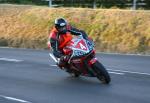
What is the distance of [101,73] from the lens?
47.8 feet

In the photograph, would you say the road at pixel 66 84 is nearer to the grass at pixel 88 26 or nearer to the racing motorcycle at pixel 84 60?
the racing motorcycle at pixel 84 60

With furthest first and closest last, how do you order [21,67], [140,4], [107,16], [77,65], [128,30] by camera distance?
[140,4]
[107,16]
[128,30]
[21,67]
[77,65]

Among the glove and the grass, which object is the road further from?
the grass

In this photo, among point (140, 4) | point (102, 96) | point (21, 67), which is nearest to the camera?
point (102, 96)

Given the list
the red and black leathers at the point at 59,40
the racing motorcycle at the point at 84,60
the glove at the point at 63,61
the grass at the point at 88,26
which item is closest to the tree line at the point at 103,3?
the grass at the point at 88,26

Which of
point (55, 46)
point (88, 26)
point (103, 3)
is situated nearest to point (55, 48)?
point (55, 46)

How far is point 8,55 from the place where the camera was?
22688mm

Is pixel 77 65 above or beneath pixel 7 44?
above

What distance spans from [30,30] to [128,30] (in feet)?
19.5

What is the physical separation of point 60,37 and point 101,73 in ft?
5.26

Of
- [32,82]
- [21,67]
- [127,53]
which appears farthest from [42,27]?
[32,82]

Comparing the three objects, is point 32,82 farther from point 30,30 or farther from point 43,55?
point 30,30

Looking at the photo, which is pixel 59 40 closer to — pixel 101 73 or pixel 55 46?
pixel 55 46

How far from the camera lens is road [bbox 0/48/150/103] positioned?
1282 centimetres
